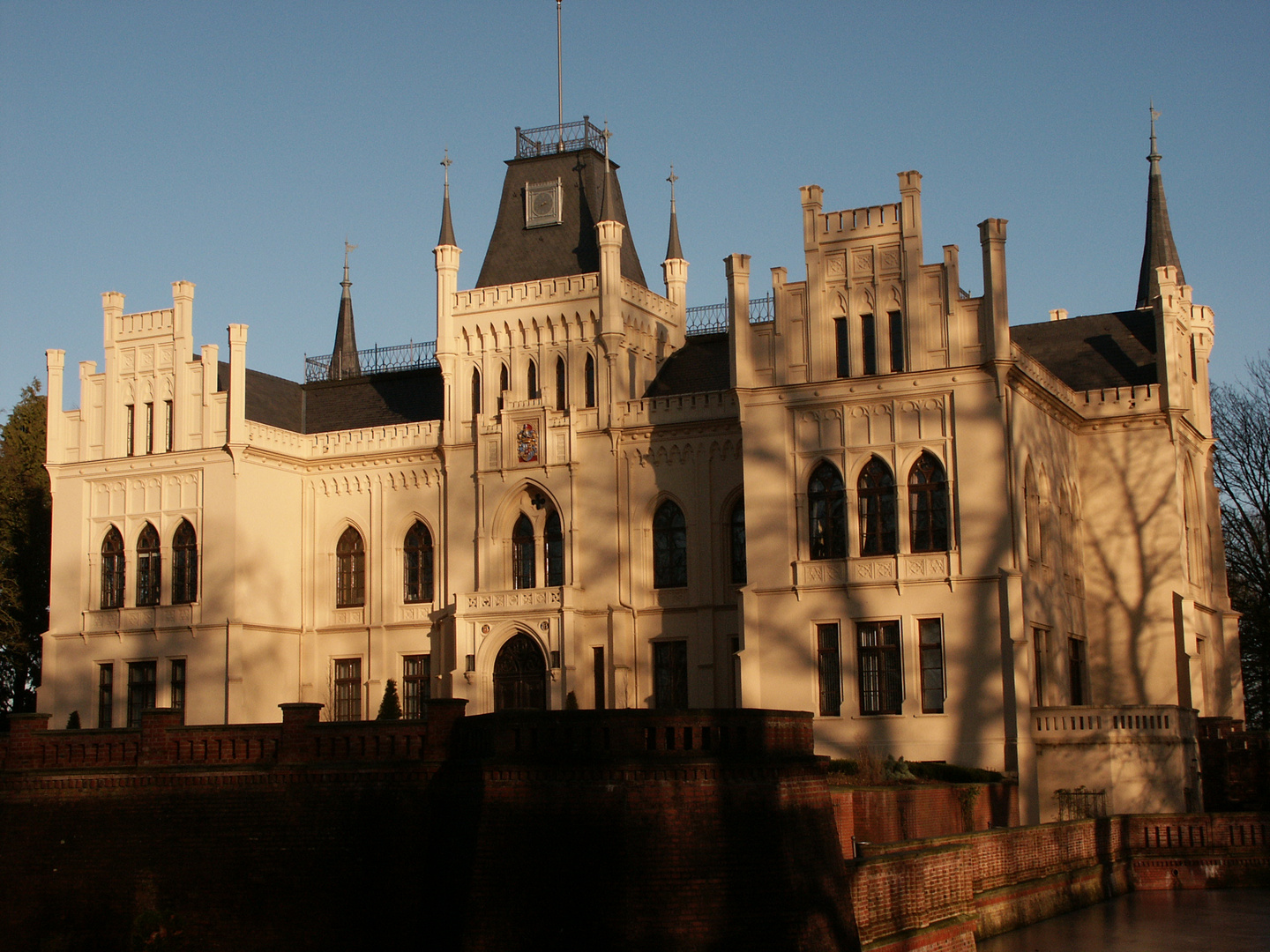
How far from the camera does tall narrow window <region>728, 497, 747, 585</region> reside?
41.5m

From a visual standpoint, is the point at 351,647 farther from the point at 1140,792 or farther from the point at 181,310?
the point at 1140,792

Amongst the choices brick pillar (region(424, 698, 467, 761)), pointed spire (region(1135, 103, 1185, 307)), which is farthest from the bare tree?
brick pillar (region(424, 698, 467, 761))

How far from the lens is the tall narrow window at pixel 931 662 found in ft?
122

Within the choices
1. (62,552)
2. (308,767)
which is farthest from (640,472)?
(308,767)

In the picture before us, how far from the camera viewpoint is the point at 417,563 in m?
45.7

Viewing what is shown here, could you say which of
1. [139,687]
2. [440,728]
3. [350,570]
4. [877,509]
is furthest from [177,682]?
[440,728]

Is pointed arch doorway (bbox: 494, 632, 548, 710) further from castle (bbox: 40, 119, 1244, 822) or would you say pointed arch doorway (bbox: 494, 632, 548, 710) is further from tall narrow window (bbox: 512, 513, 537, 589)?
tall narrow window (bbox: 512, 513, 537, 589)

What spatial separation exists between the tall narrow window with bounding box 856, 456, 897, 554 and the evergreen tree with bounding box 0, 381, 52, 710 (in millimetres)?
26601

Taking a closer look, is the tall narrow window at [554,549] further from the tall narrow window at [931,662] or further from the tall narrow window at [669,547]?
the tall narrow window at [931,662]

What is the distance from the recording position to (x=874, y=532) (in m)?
38.2

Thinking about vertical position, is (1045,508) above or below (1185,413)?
below

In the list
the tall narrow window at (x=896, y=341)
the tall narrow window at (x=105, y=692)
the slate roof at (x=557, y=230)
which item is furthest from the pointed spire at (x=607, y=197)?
the tall narrow window at (x=105, y=692)

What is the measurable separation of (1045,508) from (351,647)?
1903cm

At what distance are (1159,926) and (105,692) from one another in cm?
2916
